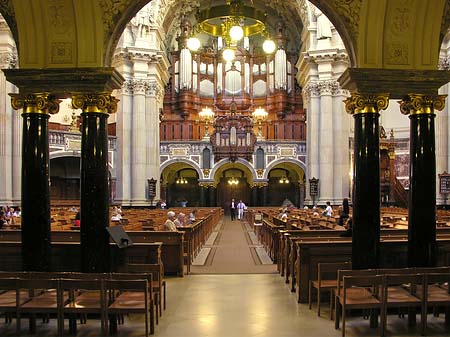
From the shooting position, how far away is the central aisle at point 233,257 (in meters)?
13.9

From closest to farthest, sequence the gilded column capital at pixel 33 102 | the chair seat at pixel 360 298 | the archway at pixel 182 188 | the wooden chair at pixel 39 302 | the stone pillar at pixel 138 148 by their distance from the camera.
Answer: the wooden chair at pixel 39 302, the chair seat at pixel 360 298, the gilded column capital at pixel 33 102, the stone pillar at pixel 138 148, the archway at pixel 182 188

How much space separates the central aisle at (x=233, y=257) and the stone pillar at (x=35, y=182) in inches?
209

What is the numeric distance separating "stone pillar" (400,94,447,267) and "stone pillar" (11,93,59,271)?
5878 millimetres

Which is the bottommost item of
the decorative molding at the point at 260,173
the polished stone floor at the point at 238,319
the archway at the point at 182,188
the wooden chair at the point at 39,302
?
the polished stone floor at the point at 238,319

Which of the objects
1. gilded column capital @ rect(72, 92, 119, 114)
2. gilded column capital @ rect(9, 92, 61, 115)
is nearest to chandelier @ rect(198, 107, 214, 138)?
gilded column capital @ rect(72, 92, 119, 114)

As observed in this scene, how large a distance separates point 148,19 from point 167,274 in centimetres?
2326

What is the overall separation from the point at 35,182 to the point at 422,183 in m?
6.22

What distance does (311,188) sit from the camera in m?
33.4

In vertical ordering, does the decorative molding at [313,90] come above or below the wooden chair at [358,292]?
above

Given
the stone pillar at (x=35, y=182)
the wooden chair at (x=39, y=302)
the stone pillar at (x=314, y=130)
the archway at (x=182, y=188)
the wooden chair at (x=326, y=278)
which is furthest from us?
the archway at (x=182, y=188)

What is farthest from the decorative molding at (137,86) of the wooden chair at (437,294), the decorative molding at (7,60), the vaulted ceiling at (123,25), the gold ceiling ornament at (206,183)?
the wooden chair at (437,294)

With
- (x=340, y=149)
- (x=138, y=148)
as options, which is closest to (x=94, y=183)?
(x=138, y=148)

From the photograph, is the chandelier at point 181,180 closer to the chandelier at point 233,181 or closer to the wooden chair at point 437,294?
the chandelier at point 233,181

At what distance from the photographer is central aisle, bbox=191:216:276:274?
13883mm
